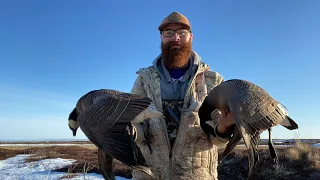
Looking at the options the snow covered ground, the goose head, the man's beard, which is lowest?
the snow covered ground

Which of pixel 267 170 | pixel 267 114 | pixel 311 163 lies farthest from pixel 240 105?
pixel 311 163

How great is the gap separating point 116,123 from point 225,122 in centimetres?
130

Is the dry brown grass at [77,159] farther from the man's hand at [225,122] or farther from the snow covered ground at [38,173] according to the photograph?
the man's hand at [225,122]

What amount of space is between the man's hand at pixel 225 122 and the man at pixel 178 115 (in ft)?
0.04

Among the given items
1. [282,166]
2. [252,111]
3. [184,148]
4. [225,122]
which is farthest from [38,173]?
[252,111]

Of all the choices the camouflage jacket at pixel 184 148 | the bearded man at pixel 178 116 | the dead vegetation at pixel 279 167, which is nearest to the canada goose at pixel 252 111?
the bearded man at pixel 178 116

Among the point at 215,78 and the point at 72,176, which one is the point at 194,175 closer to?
the point at 215,78

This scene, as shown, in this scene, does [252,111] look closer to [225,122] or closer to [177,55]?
[225,122]

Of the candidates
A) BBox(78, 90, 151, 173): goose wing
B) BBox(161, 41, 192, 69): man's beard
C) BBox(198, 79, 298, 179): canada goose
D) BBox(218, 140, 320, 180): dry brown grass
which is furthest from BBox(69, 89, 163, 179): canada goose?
BBox(218, 140, 320, 180): dry brown grass

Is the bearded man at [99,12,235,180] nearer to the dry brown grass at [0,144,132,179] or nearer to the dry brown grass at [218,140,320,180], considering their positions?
the dry brown grass at [0,144,132,179]

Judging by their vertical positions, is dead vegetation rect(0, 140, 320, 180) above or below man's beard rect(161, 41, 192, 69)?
below

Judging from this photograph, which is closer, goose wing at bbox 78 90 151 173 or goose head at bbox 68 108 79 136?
goose wing at bbox 78 90 151 173

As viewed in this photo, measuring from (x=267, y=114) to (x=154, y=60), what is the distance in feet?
6.92

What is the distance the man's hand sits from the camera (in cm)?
357
